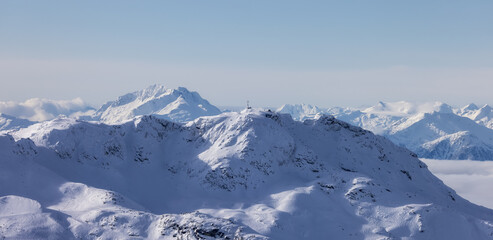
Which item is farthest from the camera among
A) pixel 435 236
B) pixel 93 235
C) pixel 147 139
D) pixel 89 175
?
pixel 147 139

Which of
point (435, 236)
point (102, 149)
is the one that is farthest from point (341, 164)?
point (102, 149)

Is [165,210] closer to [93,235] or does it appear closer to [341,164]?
[93,235]

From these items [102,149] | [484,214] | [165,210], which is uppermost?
[102,149]

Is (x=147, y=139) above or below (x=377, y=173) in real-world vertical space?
above

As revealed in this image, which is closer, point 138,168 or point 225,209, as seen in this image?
point 225,209

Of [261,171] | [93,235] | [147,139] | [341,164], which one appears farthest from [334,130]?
[93,235]

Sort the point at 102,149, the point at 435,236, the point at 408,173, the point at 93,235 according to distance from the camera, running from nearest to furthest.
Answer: the point at 93,235 < the point at 435,236 < the point at 102,149 < the point at 408,173
